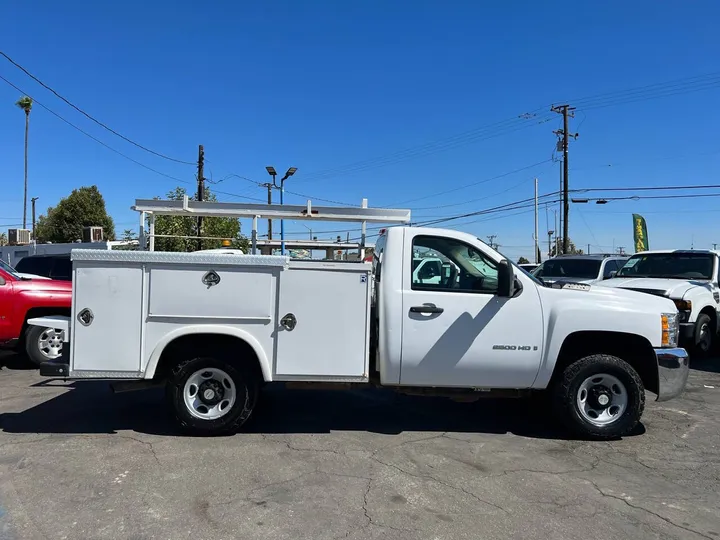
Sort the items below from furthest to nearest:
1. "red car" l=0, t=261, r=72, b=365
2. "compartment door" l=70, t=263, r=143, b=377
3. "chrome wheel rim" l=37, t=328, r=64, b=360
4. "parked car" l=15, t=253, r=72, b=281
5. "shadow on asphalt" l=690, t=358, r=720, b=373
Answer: "parked car" l=15, t=253, r=72, b=281, "shadow on asphalt" l=690, t=358, r=720, b=373, "chrome wheel rim" l=37, t=328, r=64, b=360, "red car" l=0, t=261, r=72, b=365, "compartment door" l=70, t=263, r=143, b=377

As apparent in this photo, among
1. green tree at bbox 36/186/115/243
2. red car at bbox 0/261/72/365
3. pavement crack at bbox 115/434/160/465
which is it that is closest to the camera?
pavement crack at bbox 115/434/160/465

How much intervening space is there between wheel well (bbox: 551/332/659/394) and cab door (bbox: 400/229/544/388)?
0.42 metres

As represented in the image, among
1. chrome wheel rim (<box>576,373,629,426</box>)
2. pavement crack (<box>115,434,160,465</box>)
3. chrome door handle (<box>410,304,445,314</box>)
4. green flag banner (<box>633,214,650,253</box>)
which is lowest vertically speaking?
pavement crack (<box>115,434,160,465</box>)

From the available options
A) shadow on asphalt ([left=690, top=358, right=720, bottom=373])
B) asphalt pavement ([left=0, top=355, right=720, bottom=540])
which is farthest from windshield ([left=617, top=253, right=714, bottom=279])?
asphalt pavement ([left=0, top=355, right=720, bottom=540])

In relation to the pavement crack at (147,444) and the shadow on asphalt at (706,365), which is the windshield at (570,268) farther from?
the pavement crack at (147,444)

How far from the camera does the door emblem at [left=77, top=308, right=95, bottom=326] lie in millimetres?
4898

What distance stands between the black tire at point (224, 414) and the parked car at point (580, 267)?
901cm

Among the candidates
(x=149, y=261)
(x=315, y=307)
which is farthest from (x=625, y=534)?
(x=149, y=261)

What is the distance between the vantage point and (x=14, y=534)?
3.37m

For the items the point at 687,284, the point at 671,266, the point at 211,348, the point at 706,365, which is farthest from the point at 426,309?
the point at 671,266

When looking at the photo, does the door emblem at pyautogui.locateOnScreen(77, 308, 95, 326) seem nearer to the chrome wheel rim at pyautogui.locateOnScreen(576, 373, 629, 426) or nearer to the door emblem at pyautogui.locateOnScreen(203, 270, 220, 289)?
the door emblem at pyautogui.locateOnScreen(203, 270, 220, 289)

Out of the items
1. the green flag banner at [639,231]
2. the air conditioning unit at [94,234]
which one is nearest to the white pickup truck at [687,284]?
the green flag banner at [639,231]

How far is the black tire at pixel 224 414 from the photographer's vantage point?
5.05 metres

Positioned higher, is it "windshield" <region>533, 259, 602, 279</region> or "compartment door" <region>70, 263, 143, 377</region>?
"windshield" <region>533, 259, 602, 279</region>
